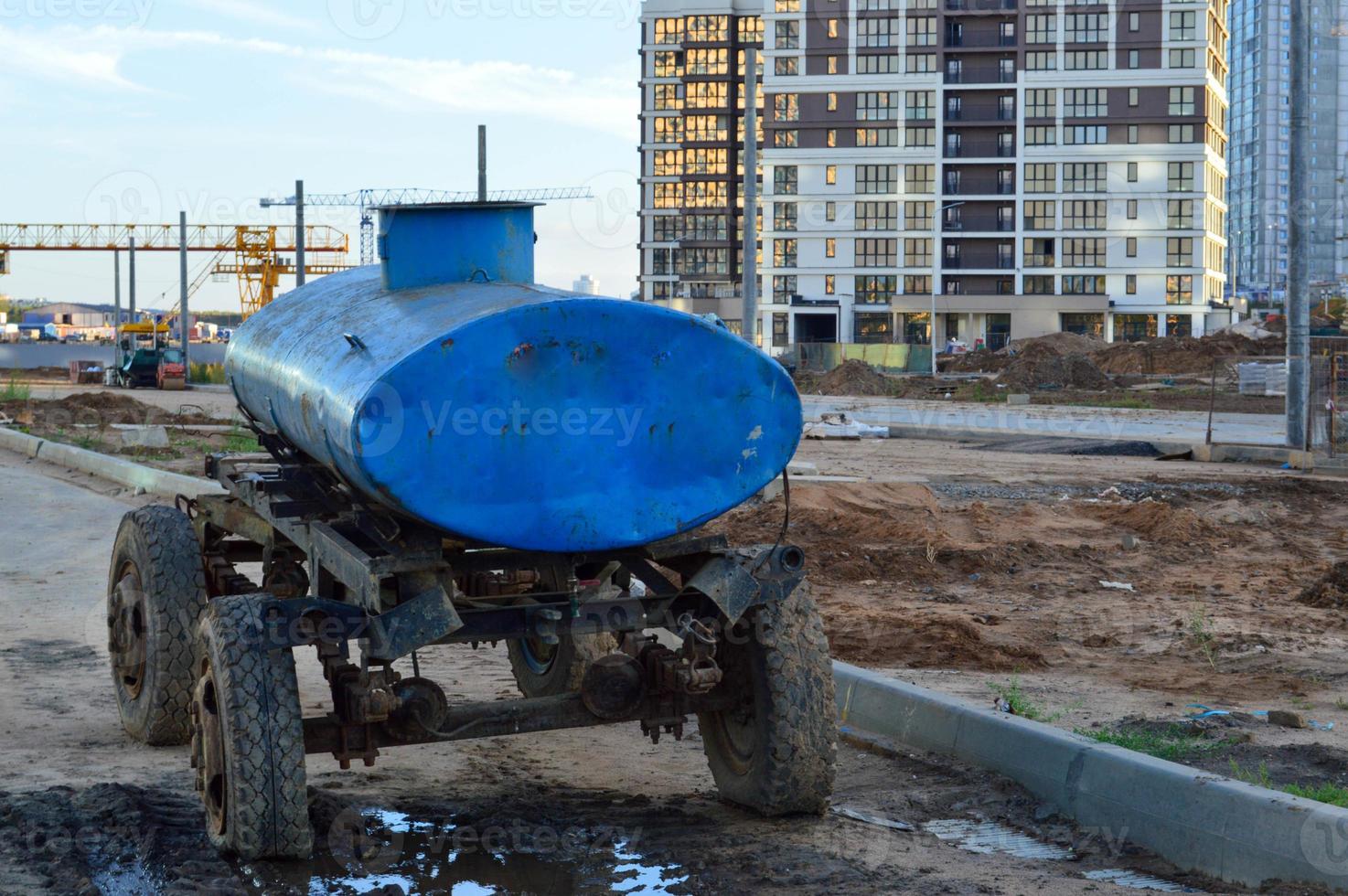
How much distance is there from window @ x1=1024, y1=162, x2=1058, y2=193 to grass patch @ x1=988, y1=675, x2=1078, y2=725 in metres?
106

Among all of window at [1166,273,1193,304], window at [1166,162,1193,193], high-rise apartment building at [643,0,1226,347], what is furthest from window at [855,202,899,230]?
window at [1166,273,1193,304]

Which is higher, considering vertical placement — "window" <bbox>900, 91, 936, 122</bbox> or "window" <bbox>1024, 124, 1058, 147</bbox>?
"window" <bbox>900, 91, 936, 122</bbox>

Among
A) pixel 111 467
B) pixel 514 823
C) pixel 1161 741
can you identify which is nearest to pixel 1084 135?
pixel 111 467

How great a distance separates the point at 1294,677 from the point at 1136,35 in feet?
355

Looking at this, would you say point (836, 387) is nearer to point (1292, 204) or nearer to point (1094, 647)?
point (1292, 204)

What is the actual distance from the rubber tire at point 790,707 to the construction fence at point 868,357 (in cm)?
6231

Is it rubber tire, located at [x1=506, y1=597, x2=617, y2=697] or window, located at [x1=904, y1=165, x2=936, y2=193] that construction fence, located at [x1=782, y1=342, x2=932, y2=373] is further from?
rubber tire, located at [x1=506, y1=597, x2=617, y2=697]

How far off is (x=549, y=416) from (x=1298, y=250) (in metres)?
22.3

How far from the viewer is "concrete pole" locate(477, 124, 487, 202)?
21.1 m

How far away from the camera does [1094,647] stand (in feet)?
30.6

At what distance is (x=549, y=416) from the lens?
529cm

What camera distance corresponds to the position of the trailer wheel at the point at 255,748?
17.0 ft

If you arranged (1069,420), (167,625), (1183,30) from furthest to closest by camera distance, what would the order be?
(1183,30), (1069,420), (167,625)

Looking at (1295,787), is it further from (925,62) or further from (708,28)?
(708,28)
